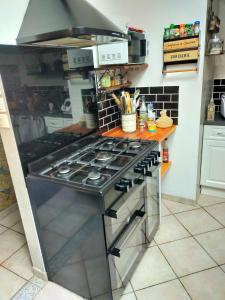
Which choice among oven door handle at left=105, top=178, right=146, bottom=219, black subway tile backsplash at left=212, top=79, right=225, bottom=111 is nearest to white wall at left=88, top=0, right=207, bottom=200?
black subway tile backsplash at left=212, top=79, right=225, bottom=111

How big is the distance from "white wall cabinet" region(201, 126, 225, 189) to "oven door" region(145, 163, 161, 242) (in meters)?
0.78

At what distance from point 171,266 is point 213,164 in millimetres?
1140

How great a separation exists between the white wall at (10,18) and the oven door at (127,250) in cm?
124

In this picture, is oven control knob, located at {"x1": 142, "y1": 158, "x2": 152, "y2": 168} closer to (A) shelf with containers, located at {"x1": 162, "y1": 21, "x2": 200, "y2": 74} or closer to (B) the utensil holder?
(B) the utensil holder

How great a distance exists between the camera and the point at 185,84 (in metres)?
2.07

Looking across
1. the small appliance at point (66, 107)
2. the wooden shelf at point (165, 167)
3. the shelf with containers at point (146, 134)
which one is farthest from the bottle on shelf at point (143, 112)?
the small appliance at point (66, 107)

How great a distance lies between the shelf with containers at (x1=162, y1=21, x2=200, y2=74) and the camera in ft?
6.14

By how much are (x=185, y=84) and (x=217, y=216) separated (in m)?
1.32

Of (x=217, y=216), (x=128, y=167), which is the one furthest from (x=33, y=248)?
(x=217, y=216)

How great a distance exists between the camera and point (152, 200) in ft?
5.83

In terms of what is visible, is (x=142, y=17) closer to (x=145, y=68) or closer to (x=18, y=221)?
(x=145, y=68)

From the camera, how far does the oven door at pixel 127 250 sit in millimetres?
1266

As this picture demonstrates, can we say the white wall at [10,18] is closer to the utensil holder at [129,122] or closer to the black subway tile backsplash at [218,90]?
the utensil holder at [129,122]

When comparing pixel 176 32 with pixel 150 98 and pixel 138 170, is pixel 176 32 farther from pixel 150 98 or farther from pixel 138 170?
pixel 138 170
